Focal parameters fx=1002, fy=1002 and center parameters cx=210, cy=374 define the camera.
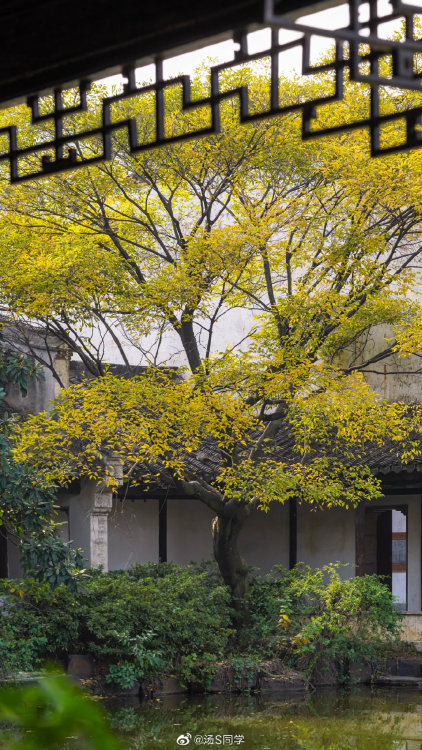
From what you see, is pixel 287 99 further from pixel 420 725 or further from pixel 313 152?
pixel 420 725

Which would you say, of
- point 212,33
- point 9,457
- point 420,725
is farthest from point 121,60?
point 420,725

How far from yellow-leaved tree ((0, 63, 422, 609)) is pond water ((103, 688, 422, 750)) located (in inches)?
93.7

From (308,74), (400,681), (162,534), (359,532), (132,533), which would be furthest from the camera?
(162,534)

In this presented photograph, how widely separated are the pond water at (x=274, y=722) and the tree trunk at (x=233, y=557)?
1631 mm

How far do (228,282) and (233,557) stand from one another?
3.81m

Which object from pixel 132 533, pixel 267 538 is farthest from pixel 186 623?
pixel 267 538

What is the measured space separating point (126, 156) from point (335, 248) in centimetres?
290

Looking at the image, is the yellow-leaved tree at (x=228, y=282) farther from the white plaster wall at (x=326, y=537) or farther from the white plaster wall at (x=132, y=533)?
the white plaster wall at (x=326, y=537)

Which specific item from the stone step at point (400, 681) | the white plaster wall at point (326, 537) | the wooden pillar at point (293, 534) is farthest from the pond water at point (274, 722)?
the wooden pillar at point (293, 534)

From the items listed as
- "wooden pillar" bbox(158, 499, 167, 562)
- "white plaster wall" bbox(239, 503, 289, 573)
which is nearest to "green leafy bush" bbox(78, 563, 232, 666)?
"wooden pillar" bbox(158, 499, 167, 562)

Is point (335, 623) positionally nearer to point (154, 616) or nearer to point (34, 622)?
point (154, 616)

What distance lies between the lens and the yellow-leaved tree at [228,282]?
11.9m

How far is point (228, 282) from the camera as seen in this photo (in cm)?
1227

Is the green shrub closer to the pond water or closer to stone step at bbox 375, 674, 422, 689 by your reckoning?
the pond water
